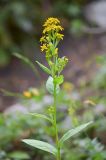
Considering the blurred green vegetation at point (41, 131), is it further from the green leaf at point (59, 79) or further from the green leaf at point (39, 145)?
the green leaf at point (59, 79)

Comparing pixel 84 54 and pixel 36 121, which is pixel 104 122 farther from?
pixel 84 54

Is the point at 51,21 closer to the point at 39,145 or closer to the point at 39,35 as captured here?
the point at 39,145

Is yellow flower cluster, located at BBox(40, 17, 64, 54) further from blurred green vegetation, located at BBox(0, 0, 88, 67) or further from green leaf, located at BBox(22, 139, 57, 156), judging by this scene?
blurred green vegetation, located at BBox(0, 0, 88, 67)

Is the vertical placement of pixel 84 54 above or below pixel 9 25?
below

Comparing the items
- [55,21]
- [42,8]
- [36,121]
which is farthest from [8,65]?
[55,21]

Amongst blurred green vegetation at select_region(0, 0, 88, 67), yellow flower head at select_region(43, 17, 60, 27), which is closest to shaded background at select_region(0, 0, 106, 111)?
blurred green vegetation at select_region(0, 0, 88, 67)

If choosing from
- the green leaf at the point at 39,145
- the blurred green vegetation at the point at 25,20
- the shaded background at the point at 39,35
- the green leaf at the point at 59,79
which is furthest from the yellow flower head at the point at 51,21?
the blurred green vegetation at the point at 25,20

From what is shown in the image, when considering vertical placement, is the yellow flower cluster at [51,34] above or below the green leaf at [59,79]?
above
